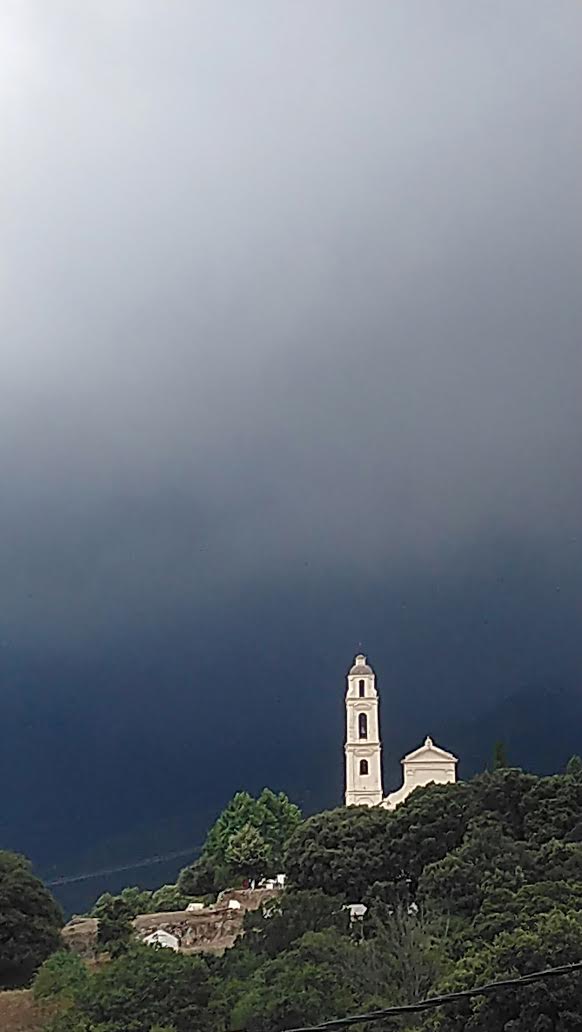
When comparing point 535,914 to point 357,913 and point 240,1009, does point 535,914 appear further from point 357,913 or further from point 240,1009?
point 357,913

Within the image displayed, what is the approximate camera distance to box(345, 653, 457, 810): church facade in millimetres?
42094

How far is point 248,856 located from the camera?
112 feet

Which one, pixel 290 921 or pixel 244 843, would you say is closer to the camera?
pixel 290 921

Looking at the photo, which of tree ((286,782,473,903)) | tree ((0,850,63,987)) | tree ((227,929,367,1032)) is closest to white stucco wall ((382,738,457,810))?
tree ((286,782,473,903))

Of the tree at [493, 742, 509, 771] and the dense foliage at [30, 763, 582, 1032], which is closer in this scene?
the dense foliage at [30, 763, 582, 1032]

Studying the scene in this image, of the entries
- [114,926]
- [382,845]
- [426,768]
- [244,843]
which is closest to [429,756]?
[426,768]

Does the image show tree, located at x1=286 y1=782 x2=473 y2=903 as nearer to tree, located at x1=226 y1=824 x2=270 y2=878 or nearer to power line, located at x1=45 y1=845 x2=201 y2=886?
tree, located at x1=226 y1=824 x2=270 y2=878

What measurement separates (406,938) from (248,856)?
1766 cm

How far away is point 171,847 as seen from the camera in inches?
2660

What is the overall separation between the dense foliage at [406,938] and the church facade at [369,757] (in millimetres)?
15898

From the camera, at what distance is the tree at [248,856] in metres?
33.9

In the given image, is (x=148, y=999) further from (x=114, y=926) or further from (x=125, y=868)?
(x=125, y=868)

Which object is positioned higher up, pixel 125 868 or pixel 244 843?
pixel 125 868

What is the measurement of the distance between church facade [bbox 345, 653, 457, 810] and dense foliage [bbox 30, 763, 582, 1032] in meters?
15.9
